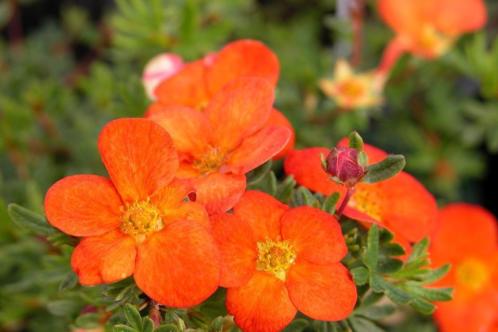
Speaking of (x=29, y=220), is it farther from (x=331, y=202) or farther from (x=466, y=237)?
(x=466, y=237)

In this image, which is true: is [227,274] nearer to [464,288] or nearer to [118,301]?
[118,301]

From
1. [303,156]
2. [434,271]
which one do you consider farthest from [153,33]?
[434,271]

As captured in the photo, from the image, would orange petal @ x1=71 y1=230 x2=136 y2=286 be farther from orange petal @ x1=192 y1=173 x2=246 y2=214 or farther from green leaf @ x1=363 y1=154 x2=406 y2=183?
green leaf @ x1=363 y1=154 x2=406 y2=183

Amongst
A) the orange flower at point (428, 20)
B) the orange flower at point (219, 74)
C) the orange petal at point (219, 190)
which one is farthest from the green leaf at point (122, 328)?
the orange flower at point (428, 20)

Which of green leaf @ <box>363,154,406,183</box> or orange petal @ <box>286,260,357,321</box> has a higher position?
green leaf @ <box>363,154,406,183</box>

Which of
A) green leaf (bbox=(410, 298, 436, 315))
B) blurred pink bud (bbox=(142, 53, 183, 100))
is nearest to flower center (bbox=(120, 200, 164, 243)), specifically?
green leaf (bbox=(410, 298, 436, 315))

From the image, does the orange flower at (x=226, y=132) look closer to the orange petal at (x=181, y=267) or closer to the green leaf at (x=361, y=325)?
the orange petal at (x=181, y=267)
